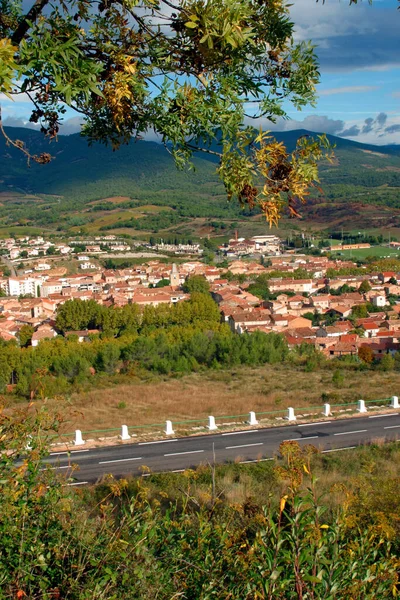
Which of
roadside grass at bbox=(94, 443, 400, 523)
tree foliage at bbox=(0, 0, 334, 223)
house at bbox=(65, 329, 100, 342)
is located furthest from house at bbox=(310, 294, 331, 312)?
tree foliage at bbox=(0, 0, 334, 223)

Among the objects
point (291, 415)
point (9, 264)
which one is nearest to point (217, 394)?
point (291, 415)

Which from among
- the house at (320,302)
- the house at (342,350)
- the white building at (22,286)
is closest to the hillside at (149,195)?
the house at (320,302)

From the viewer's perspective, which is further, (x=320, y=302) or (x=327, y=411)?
(x=320, y=302)

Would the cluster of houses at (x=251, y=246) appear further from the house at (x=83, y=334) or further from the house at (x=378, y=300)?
the house at (x=83, y=334)

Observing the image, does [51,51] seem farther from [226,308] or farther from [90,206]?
[90,206]

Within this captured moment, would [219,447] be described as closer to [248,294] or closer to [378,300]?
[248,294]

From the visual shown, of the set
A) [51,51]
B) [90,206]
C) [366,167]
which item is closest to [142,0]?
[51,51]
